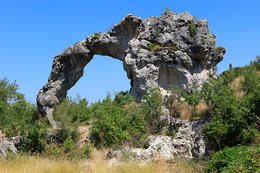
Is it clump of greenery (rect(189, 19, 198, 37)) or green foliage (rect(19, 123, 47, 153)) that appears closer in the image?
green foliage (rect(19, 123, 47, 153))

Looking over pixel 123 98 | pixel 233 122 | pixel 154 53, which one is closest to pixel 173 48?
pixel 154 53

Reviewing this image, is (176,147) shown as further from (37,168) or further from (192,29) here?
(192,29)

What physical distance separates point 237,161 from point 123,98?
14345mm

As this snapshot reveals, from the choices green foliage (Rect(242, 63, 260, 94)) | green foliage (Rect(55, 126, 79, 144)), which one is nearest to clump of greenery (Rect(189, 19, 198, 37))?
green foliage (Rect(242, 63, 260, 94))

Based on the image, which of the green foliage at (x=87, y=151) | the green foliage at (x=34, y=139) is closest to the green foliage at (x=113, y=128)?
the green foliage at (x=87, y=151)

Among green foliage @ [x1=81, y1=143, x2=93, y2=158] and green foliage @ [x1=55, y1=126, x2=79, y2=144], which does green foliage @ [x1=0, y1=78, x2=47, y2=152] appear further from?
green foliage @ [x1=81, y1=143, x2=93, y2=158]

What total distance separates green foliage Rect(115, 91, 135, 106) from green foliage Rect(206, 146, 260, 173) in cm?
1213

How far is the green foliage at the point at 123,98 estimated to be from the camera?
20.9 meters

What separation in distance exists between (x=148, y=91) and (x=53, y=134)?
6.73m

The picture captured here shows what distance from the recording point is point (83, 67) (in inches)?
874

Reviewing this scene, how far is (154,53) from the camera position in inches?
768

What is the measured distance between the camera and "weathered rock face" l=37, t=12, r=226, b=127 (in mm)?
19266

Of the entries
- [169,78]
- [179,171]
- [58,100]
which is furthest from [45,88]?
[179,171]

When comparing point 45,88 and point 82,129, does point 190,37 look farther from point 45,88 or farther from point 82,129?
point 45,88
